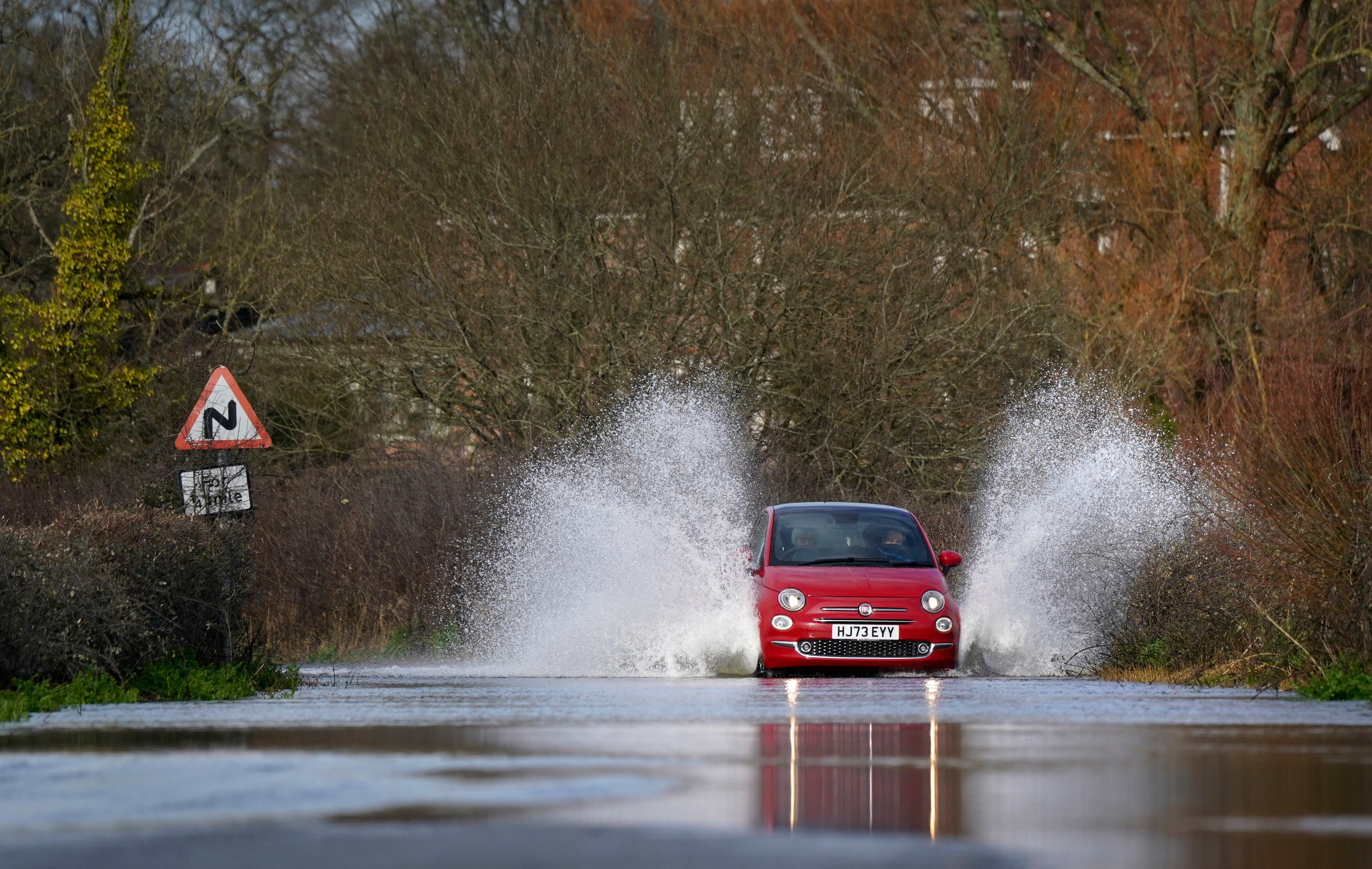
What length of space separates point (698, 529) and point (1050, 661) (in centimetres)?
672

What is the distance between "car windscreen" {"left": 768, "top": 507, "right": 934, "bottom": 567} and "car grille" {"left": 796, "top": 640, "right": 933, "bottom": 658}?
1.16 meters

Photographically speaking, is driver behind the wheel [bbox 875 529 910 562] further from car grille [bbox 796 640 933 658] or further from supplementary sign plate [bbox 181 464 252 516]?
supplementary sign plate [bbox 181 464 252 516]

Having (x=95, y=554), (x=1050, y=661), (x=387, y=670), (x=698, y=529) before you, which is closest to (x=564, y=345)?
(x=698, y=529)

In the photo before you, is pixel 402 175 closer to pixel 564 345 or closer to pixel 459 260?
pixel 459 260

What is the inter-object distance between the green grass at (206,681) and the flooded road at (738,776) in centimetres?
53

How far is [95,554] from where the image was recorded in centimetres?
1641

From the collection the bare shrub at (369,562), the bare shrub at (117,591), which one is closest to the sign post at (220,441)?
the bare shrub at (117,591)

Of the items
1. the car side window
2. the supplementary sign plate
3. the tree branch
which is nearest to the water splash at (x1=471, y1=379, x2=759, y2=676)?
the car side window

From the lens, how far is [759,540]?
877 inches

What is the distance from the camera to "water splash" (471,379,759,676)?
2292 cm

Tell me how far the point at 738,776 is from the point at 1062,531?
15.9m

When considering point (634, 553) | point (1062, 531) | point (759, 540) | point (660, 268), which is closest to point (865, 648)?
point (759, 540)

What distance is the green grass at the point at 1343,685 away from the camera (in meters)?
15.7

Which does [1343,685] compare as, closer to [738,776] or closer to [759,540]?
[738,776]
